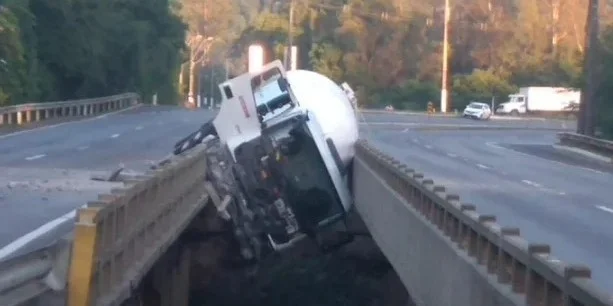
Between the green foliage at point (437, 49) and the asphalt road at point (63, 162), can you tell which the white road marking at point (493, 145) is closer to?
the asphalt road at point (63, 162)

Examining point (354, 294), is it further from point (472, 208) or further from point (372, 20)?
point (372, 20)

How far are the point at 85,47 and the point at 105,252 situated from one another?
6596 centimetres

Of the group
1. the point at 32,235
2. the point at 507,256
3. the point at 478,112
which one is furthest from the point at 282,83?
the point at 478,112

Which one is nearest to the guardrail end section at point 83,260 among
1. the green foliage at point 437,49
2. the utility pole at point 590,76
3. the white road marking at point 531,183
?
the white road marking at point 531,183

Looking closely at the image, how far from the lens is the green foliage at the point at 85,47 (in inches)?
2564

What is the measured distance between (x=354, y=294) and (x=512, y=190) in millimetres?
8046

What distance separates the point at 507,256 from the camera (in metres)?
9.98

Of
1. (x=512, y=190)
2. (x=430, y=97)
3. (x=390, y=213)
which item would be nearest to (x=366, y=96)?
(x=430, y=97)

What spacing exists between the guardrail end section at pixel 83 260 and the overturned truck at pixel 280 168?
1490 cm

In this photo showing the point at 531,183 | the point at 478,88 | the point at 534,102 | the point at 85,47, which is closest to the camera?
the point at 531,183

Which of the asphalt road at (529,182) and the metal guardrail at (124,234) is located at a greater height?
the metal guardrail at (124,234)

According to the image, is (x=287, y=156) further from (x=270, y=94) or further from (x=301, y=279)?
(x=301, y=279)

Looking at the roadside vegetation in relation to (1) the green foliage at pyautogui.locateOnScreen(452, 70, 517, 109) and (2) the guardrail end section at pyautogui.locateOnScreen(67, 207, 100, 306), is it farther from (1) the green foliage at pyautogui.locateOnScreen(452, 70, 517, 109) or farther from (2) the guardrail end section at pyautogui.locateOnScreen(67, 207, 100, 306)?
(2) the guardrail end section at pyautogui.locateOnScreen(67, 207, 100, 306)

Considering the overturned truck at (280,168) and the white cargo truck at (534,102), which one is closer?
the overturned truck at (280,168)
